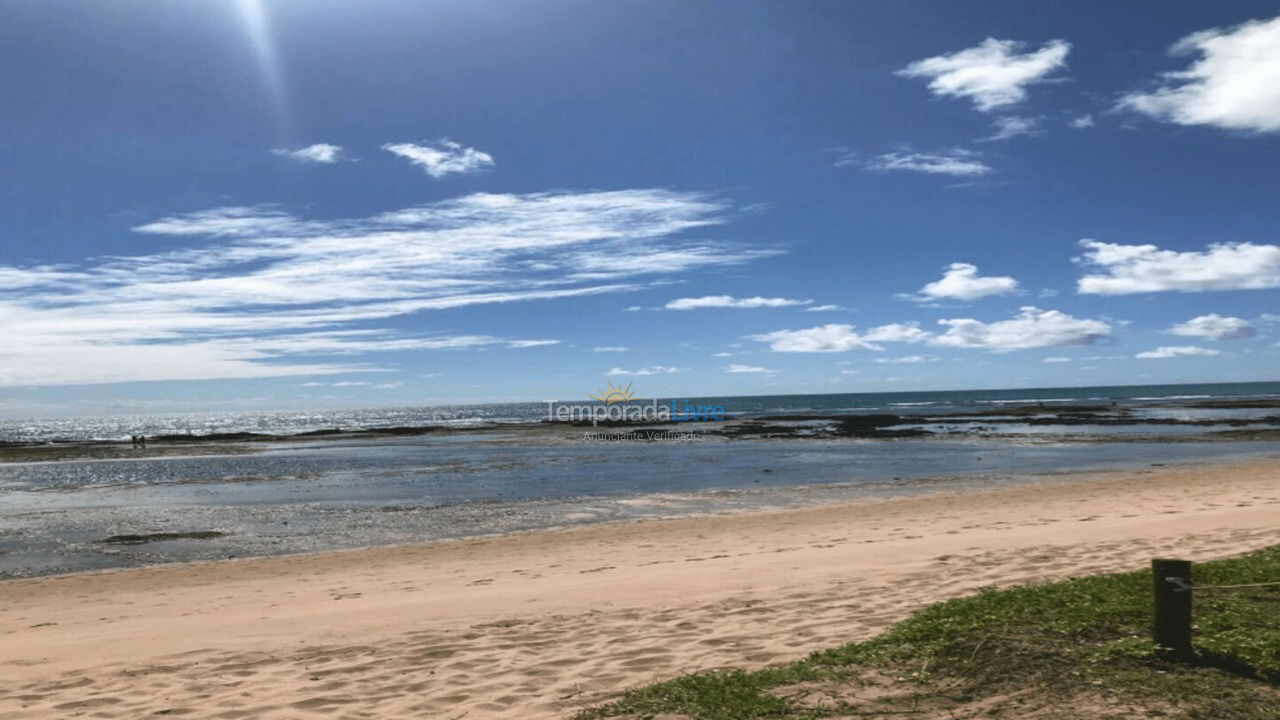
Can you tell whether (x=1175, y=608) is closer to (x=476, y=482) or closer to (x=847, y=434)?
(x=476, y=482)

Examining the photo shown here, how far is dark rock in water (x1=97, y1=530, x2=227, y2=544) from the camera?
20.6 meters

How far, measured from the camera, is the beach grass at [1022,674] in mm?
5668

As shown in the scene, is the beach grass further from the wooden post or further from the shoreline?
the shoreline

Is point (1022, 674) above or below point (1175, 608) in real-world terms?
below

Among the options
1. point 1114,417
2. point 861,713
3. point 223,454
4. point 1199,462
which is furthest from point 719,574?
point 1114,417

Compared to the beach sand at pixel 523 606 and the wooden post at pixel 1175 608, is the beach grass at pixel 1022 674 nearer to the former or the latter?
the wooden post at pixel 1175 608

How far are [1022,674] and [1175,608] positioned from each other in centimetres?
133

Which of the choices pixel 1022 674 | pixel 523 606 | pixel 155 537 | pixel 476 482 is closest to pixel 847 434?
pixel 476 482

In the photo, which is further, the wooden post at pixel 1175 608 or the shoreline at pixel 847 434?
the shoreline at pixel 847 434

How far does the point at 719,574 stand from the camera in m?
12.6

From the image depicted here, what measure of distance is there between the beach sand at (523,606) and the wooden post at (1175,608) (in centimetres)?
272

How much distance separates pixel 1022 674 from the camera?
20.5ft

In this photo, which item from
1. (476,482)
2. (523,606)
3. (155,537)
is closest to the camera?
(523,606)

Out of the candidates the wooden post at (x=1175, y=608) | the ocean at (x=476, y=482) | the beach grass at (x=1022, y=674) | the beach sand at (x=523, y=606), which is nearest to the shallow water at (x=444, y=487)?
the ocean at (x=476, y=482)
